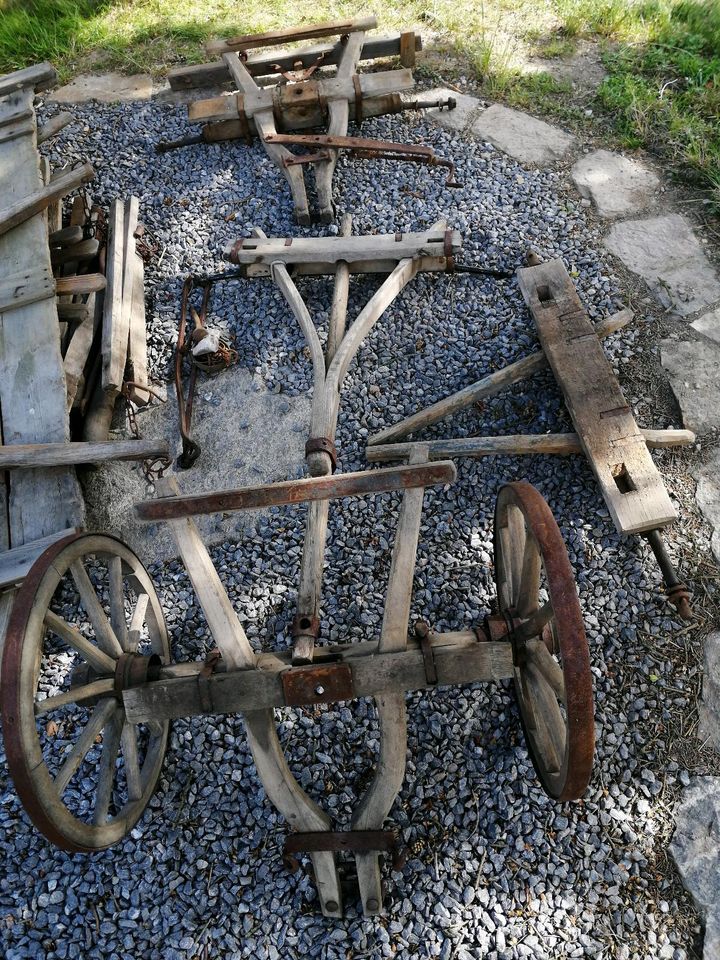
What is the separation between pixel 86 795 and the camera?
3.32 metres

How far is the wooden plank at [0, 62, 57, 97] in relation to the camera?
6160 millimetres

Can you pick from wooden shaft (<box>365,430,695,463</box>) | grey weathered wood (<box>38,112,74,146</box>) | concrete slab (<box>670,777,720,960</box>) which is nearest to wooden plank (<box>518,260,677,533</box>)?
wooden shaft (<box>365,430,695,463</box>)

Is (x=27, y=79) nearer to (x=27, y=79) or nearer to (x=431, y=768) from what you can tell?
(x=27, y=79)

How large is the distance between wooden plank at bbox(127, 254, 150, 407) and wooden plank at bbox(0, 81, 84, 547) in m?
0.45

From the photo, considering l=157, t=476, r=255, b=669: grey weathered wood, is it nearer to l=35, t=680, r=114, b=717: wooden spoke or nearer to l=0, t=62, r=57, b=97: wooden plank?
l=35, t=680, r=114, b=717: wooden spoke

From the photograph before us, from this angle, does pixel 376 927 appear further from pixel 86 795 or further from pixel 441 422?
pixel 441 422

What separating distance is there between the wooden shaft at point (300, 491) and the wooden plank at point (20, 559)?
1017mm

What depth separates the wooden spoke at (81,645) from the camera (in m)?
2.99

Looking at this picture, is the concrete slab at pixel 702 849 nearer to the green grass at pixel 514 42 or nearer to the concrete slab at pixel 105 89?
the green grass at pixel 514 42

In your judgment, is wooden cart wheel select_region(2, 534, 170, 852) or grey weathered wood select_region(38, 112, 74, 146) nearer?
wooden cart wheel select_region(2, 534, 170, 852)

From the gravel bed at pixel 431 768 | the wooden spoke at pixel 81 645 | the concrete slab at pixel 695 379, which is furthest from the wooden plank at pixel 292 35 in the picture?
the wooden spoke at pixel 81 645

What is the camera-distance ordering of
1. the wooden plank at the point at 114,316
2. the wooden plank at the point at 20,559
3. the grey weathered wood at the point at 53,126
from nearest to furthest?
the wooden plank at the point at 20,559 < the wooden plank at the point at 114,316 < the grey weathered wood at the point at 53,126

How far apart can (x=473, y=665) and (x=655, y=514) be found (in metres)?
1.45

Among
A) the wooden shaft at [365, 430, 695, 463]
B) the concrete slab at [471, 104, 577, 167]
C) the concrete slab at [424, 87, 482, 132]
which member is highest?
the concrete slab at [424, 87, 482, 132]
